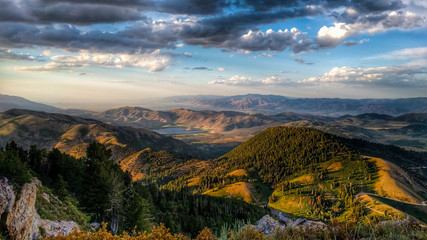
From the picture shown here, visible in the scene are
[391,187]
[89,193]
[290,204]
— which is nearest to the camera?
[89,193]

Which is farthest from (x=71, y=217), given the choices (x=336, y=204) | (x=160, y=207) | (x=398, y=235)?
(x=336, y=204)

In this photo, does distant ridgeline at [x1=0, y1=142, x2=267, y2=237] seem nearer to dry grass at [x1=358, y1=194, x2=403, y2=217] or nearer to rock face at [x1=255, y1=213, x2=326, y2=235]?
rock face at [x1=255, y1=213, x2=326, y2=235]

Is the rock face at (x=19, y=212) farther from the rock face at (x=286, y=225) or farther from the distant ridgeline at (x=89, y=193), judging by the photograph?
the rock face at (x=286, y=225)

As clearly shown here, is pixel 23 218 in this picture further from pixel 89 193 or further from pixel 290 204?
pixel 290 204

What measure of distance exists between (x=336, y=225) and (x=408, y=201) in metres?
193

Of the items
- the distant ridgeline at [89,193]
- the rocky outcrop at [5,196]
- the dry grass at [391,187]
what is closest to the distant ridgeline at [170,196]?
the distant ridgeline at [89,193]

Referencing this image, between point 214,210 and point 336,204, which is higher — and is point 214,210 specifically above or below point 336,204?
above

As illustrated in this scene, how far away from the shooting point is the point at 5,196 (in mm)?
15117

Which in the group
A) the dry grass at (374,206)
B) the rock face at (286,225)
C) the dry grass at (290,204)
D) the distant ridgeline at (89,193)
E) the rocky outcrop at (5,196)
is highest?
the rocky outcrop at (5,196)

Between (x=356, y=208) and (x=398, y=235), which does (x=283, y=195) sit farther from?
(x=398, y=235)

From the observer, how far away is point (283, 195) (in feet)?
652

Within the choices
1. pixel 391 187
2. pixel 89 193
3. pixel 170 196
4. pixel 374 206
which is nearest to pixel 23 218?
pixel 89 193

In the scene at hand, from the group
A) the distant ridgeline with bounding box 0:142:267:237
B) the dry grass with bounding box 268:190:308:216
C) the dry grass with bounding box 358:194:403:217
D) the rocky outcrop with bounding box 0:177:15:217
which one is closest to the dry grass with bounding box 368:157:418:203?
the dry grass with bounding box 358:194:403:217

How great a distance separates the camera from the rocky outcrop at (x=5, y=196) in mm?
14570
